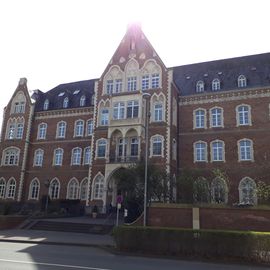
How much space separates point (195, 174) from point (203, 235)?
1333 centimetres

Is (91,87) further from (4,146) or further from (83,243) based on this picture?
(83,243)

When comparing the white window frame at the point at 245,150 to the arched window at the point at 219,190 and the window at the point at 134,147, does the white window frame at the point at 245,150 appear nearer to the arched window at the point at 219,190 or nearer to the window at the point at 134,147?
the arched window at the point at 219,190

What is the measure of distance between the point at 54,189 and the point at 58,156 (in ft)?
14.0

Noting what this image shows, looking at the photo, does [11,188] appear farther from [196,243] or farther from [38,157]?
[196,243]

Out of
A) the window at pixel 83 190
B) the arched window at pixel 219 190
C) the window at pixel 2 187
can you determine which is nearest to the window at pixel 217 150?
the arched window at pixel 219 190

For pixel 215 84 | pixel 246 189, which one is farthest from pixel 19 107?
pixel 246 189

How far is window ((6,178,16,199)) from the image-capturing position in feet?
144

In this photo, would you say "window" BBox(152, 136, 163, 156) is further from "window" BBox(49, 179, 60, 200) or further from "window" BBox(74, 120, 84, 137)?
"window" BBox(49, 179, 60, 200)

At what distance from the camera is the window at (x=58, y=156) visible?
44062mm

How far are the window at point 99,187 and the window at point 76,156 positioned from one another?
6.35 metres

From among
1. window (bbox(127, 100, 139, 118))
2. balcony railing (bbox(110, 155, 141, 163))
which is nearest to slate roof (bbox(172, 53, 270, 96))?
window (bbox(127, 100, 139, 118))

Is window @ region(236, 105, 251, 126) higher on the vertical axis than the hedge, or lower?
higher

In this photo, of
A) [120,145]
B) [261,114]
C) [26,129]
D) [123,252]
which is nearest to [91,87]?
[26,129]

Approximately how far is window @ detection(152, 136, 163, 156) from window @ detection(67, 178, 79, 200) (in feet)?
38.6
